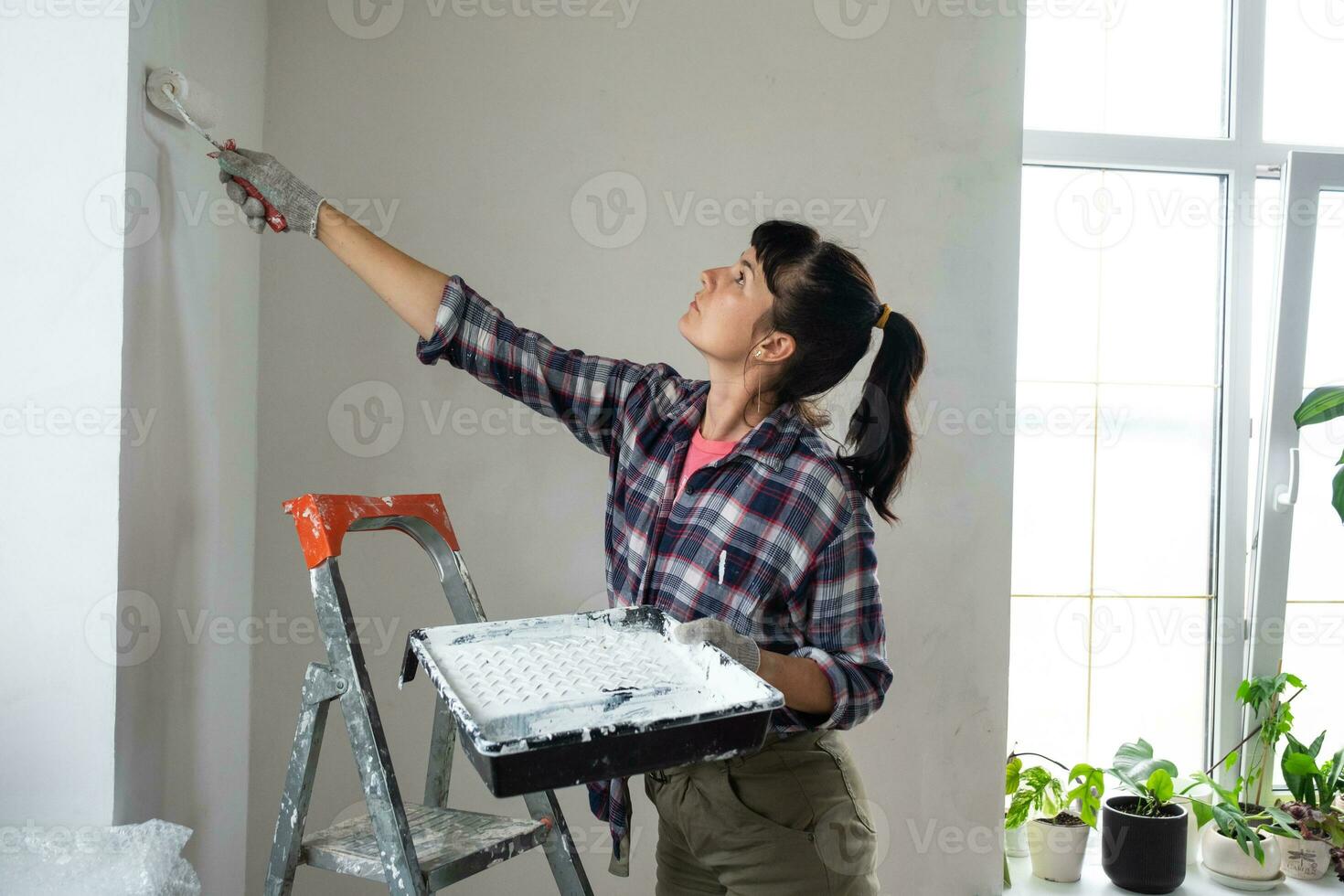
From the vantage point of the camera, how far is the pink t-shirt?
1340 mm

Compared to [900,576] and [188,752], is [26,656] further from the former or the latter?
[900,576]

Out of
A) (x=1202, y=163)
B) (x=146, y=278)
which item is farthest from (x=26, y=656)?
(x=1202, y=163)

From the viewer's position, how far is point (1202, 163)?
2213 mm

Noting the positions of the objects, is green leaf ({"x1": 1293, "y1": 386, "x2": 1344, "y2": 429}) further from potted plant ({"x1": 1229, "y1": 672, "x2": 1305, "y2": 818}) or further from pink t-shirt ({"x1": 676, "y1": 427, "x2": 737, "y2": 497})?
pink t-shirt ({"x1": 676, "y1": 427, "x2": 737, "y2": 497})

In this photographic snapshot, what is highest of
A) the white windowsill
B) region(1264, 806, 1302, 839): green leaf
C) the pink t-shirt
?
the pink t-shirt

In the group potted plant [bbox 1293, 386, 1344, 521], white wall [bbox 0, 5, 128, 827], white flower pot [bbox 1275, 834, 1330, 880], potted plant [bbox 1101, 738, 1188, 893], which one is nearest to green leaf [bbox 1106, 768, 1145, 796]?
potted plant [bbox 1101, 738, 1188, 893]

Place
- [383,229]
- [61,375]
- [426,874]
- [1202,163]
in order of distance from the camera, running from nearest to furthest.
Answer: [426,874] < [61,375] < [383,229] < [1202,163]

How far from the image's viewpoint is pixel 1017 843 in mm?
2145

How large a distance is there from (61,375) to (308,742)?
547 millimetres

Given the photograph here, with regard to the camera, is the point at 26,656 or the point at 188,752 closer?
the point at 26,656

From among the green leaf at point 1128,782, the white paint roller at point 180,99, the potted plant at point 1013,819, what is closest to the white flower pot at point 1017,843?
the potted plant at point 1013,819

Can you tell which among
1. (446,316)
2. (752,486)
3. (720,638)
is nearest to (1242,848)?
(752,486)

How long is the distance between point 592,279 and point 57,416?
97cm

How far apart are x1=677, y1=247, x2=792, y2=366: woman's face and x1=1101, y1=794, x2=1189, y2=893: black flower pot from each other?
59.1 inches
